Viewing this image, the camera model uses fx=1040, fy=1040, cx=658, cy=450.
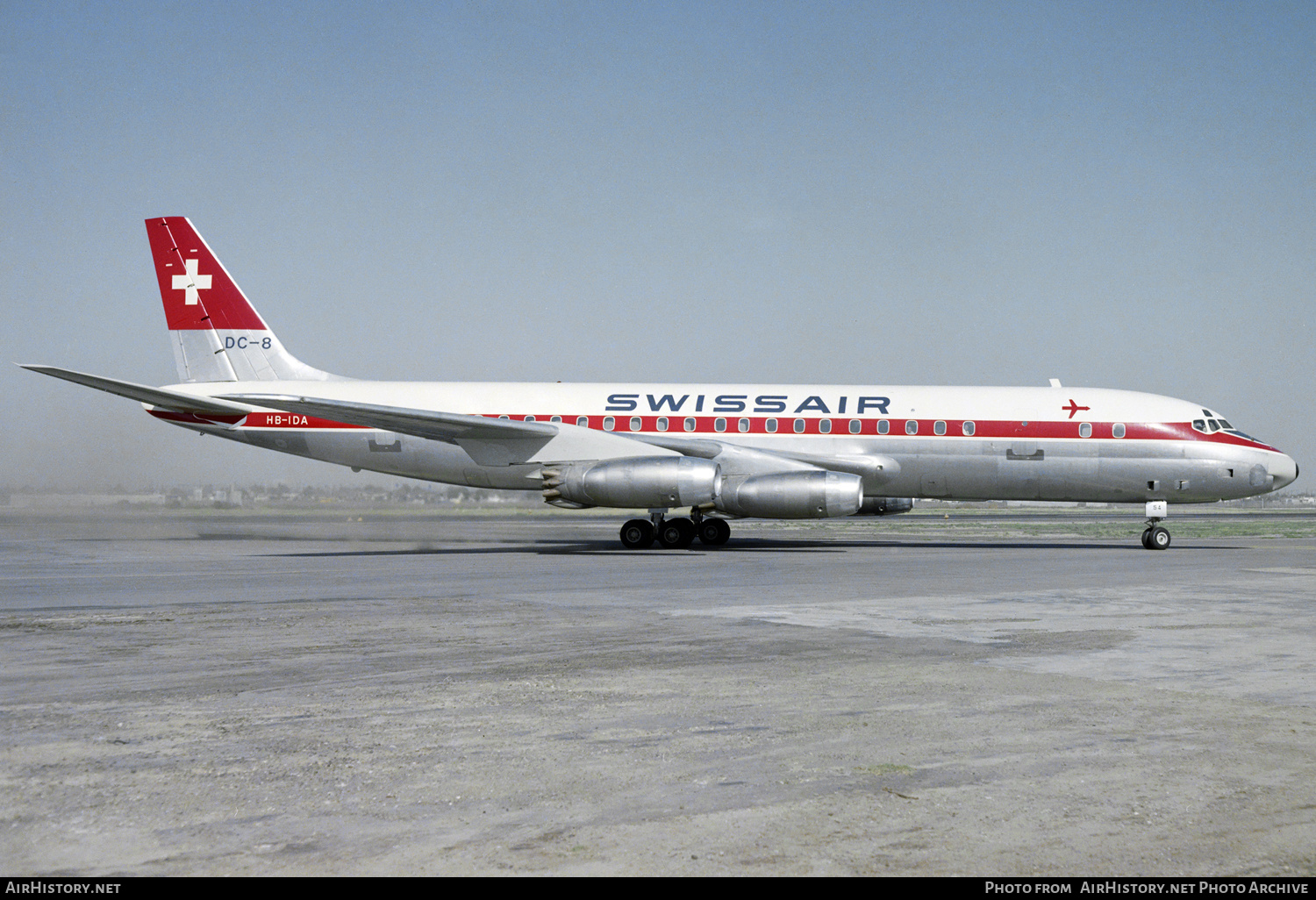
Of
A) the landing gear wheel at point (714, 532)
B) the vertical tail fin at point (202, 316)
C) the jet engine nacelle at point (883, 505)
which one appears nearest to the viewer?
the landing gear wheel at point (714, 532)

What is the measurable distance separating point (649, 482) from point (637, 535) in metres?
2.51

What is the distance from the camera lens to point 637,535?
23984 mm

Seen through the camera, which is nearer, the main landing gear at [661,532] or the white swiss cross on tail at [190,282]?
the main landing gear at [661,532]

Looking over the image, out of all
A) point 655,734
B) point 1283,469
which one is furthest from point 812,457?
point 655,734

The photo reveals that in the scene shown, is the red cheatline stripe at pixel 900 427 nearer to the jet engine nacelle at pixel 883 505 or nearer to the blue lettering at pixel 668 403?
the blue lettering at pixel 668 403

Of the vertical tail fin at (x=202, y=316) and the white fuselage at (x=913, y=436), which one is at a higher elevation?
the vertical tail fin at (x=202, y=316)

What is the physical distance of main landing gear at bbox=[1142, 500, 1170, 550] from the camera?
78.9 feet

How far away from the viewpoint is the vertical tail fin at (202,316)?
26.9 metres

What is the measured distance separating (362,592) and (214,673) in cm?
610

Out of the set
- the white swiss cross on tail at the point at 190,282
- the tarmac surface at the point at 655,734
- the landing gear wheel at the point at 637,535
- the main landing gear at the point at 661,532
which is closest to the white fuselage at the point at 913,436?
the main landing gear at the point at 661,532

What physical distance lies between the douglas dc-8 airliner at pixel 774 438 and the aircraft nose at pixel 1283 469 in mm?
53

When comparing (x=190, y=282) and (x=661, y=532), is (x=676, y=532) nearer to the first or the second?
(x=661, y=532)
